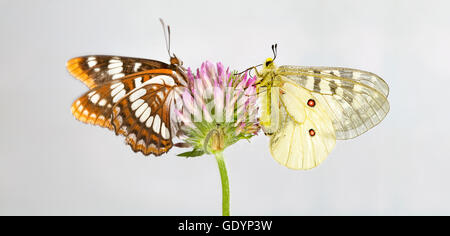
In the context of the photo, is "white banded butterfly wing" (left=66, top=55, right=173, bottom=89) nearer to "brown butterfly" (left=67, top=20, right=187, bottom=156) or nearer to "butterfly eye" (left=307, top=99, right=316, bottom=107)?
"brown butterfly" (left=67, top=20, right=187, bottom=156)

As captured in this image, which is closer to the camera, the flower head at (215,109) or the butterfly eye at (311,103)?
the flower head at (215,109)

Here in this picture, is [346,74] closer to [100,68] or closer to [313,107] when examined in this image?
[313,107]

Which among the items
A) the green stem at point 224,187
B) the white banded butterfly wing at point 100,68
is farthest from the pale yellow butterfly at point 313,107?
the white banded butterfly wing at point 100,68

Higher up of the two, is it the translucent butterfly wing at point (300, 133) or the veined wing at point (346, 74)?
the veined wing at point (346, 74)

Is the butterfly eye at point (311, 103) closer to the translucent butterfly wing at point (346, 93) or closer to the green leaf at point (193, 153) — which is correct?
the translucent butterfly wing at point (346, 93)

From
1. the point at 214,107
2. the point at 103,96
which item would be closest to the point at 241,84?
the point at 214,107

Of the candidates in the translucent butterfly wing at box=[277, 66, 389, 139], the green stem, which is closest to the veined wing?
the translucent butterfly wing at box=[277, 66, 389, 139]
